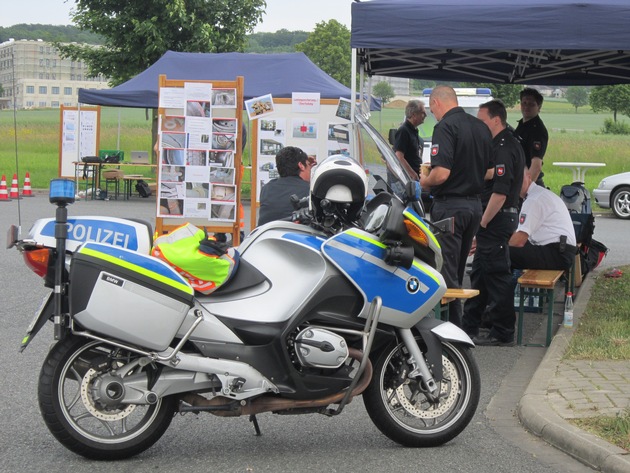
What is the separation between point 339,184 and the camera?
5625 millimetres

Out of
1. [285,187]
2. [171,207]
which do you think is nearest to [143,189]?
[171,207]

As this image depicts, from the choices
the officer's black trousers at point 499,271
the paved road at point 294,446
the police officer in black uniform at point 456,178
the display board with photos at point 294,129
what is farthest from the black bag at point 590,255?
the paved road at point 294,446

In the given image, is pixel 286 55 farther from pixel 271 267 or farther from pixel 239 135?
pixel 271 267

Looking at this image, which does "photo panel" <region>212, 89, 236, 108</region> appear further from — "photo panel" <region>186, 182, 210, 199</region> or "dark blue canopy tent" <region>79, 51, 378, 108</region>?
"dark blue canopy tent" <region>79, 51, 378, 108</region>

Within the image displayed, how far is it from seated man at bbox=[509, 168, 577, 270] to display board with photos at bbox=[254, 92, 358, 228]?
3.68 metres

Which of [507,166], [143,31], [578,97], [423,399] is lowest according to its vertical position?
[423,399]

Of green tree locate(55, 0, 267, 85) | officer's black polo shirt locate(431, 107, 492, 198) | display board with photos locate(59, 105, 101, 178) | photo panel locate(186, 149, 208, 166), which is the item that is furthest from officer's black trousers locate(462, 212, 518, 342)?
green tree locate(55, 0, 267, 85)

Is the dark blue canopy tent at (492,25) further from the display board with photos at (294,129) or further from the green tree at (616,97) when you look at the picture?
the green tree at (616,97)

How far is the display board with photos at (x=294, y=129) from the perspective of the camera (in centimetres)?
1317

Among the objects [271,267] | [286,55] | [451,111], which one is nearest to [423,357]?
[271,267]

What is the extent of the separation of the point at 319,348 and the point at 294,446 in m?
0.72

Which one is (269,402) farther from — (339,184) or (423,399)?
(339,184)

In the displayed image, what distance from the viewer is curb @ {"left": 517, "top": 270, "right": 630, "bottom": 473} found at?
5.35 meters

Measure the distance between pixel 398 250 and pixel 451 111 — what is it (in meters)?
3.26
